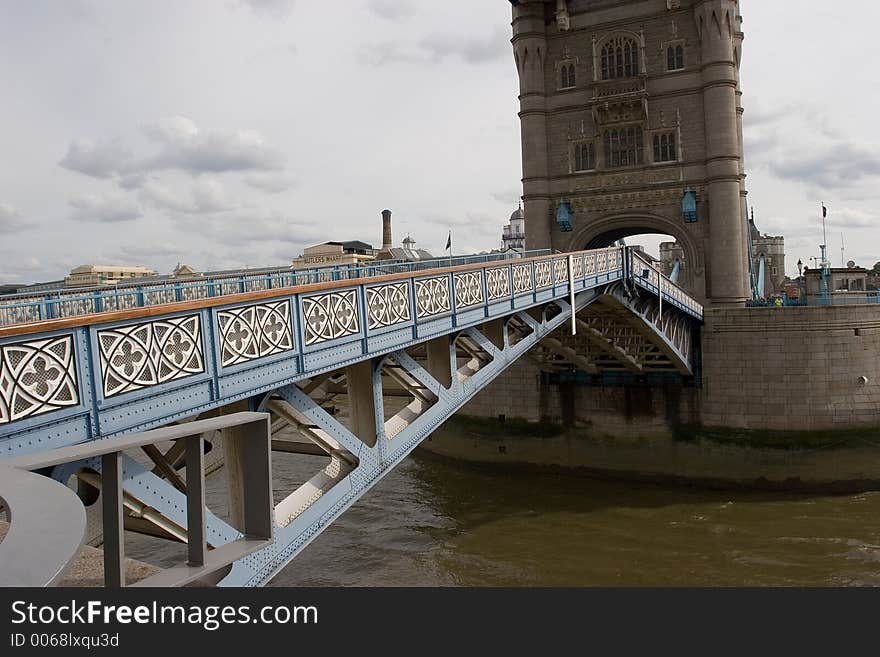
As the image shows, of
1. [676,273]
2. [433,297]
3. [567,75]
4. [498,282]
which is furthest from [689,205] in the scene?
[433,297]

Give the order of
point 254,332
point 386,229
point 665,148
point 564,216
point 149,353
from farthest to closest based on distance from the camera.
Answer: point 386,229 → point 564,216 → point 665,148 → point 254,332 → point 149,353

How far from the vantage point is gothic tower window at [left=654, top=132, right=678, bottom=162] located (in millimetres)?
27277

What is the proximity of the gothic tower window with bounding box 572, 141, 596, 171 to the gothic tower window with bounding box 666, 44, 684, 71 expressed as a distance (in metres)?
3.91

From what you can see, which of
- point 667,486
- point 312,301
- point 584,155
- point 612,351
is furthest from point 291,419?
point 584,155

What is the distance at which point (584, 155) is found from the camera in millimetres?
28578

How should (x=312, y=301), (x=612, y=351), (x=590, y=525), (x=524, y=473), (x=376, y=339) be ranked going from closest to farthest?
1. (x=312, y=301)
2. (x=376, y=339)
3. (x=590, y=525)
4. (x=612, y=351)
5. (x=524, y=473)

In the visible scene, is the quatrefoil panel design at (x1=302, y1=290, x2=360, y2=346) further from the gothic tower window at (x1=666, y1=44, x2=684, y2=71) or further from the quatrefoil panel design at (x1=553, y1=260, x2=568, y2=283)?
the gothic tower window at (x1=666, y1=44, x2=684, y2=71)

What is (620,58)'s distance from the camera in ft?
91.7

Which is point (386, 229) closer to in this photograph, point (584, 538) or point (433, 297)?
point (584, 538)

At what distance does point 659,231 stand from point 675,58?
20.7 ft

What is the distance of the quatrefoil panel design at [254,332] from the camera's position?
21.3ft

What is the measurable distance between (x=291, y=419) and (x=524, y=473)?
58.3ft

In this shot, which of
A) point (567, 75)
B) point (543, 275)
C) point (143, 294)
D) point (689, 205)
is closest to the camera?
point (143, 294)
